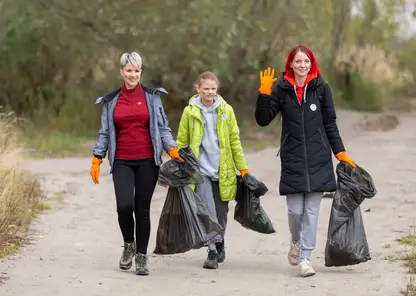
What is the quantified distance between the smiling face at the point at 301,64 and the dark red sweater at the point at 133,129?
122cm

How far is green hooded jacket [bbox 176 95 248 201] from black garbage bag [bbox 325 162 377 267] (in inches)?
32.6

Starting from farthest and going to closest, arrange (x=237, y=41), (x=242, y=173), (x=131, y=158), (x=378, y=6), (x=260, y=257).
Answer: (x=378, y=6) → (x=237, y=41) → (x=260, y=257) → (x=242, y=173) → (x=131, y=158)

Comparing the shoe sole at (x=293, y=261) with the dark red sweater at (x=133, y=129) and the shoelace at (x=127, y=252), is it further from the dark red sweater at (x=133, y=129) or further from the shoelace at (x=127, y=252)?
the dark red sweater at (x=133, y=129)

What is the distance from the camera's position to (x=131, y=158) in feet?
23.7

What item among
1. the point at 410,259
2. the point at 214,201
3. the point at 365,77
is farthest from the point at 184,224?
the point at 365,77

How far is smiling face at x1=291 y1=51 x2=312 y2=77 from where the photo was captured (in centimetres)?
740

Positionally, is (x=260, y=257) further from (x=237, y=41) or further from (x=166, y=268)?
(x=237, y=41)

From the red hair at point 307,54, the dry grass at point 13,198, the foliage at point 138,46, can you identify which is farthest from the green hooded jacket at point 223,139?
the foliage at point 138,46

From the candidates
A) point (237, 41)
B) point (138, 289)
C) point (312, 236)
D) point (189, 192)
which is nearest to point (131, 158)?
point (189, 192)

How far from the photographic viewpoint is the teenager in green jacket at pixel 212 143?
24.9ft

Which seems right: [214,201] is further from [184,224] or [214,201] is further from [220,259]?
[220,259]

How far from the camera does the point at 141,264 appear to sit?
24.0ft

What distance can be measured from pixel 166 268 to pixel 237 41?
457 inches

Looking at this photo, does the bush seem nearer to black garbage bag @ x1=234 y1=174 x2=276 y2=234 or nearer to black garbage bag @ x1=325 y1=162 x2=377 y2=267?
black garbage bag @ x1=234 y1=174 x2=276 y2=234
